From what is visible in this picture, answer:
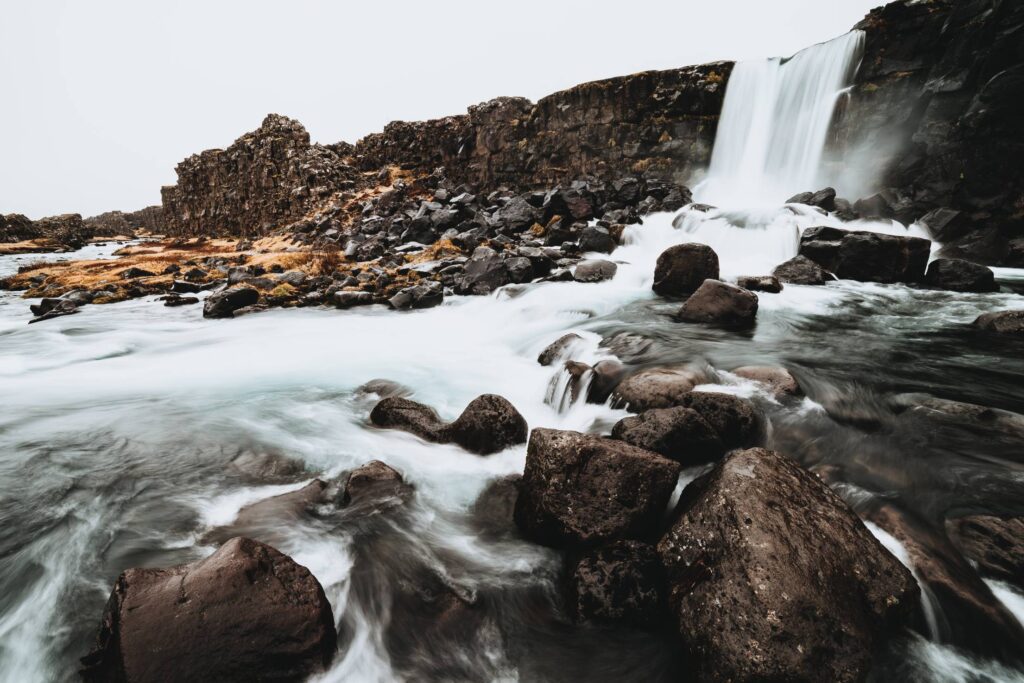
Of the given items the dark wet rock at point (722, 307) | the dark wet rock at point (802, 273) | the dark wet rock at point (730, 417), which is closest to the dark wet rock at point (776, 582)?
the dark wet rock at point (730, 417)

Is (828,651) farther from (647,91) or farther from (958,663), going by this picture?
(647,91)

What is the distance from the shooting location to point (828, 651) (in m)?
1.94

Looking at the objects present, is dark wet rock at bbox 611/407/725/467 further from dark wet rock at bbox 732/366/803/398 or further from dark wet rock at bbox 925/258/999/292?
dark wet rock at bbox 925/258/999/292

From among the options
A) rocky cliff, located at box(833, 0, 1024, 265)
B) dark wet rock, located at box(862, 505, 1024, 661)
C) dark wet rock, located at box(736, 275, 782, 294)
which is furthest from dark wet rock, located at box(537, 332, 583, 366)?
rocky cliff, located at box(833, 0, 1024, 265)

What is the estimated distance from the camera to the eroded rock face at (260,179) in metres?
38.2

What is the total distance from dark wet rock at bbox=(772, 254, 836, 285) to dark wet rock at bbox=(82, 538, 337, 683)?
11139 millimetres

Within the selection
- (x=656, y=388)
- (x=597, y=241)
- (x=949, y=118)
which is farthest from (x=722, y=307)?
(x=949, y=118)

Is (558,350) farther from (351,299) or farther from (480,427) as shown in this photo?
(351,299)

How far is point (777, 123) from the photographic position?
2053cm

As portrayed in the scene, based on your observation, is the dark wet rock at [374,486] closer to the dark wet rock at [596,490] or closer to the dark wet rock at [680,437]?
the dark wet rock at [596,490]

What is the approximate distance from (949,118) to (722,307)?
13.6 metres

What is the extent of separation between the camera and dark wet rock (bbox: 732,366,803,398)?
15.0 feet

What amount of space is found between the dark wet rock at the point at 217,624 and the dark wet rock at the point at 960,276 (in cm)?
1231

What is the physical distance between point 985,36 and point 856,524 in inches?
718
